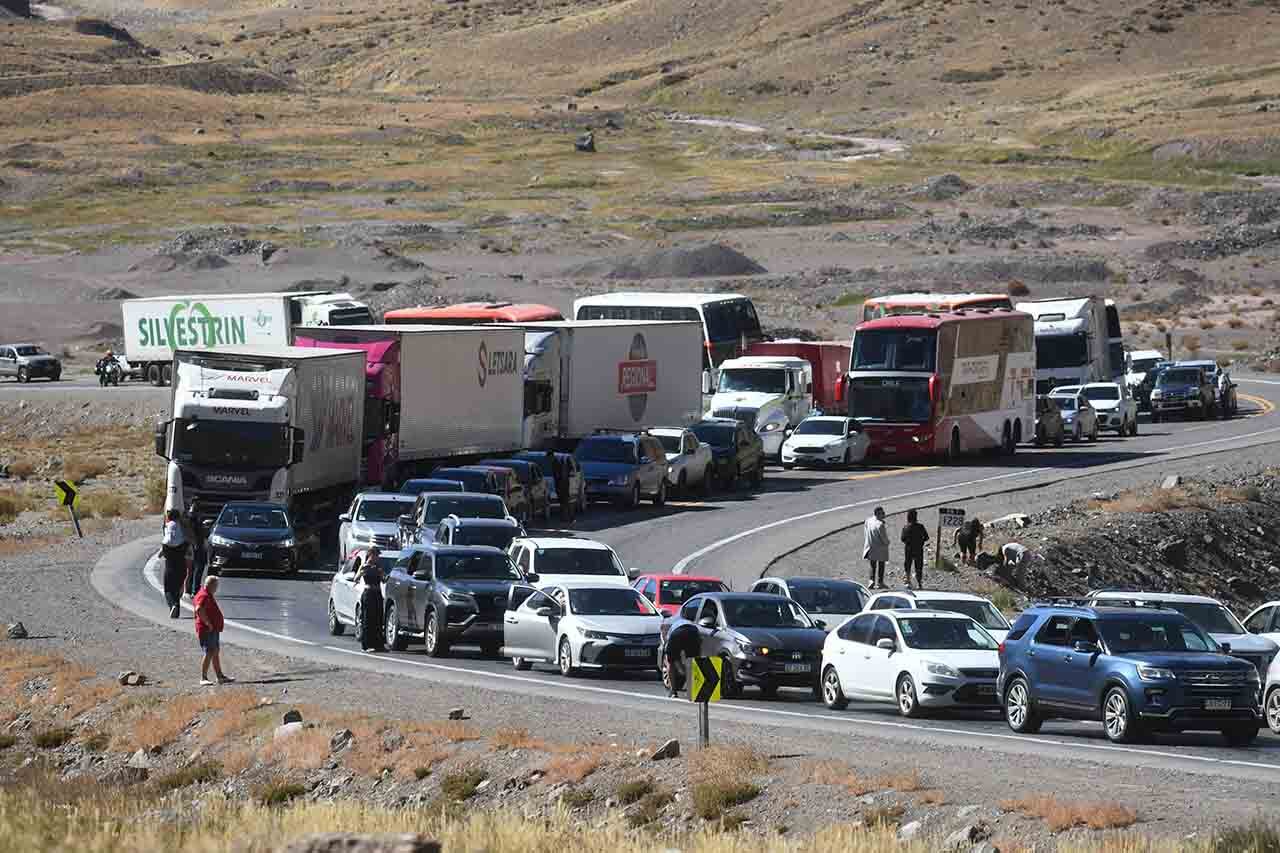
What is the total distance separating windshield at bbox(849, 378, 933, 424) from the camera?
187 feet

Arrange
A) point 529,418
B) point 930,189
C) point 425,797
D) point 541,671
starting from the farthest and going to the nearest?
point 930,189 < point 529,418 < point 541,671 < point 425,797

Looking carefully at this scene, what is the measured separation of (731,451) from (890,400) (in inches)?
205

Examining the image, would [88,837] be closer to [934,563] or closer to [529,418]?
[934,563]

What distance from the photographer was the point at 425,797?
864 inches

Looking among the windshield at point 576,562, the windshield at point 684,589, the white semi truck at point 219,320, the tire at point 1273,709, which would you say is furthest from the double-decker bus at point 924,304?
the tire at point 1273,709

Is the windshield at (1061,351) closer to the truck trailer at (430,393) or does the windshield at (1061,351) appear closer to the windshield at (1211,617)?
the truck trailer at (430,393)

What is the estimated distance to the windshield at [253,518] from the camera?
132ft

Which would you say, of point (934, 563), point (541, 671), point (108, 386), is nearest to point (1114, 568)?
point (934, 563)

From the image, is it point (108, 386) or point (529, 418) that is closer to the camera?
point (529, 418)

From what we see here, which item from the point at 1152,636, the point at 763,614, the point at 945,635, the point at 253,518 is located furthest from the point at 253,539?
the point at 1152,636

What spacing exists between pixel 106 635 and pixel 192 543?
10.7 ft

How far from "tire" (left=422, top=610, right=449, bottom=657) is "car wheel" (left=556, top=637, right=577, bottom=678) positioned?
241 cm

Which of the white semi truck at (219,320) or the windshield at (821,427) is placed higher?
the white semi truck at (219,320)

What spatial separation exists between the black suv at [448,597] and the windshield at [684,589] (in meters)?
2.24
